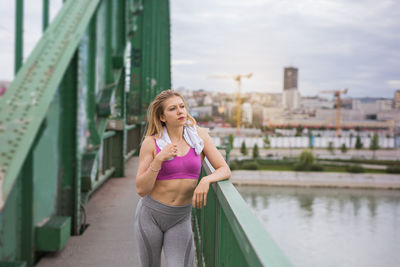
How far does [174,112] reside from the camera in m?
2.07

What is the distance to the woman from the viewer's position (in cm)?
201

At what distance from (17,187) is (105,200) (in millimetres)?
2786

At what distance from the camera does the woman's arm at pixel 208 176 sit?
1974 millimetres

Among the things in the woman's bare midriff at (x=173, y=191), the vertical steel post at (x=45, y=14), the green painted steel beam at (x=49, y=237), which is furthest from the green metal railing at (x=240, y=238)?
the vertical steel post at (x=45, y=14)

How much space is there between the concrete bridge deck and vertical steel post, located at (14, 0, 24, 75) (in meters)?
1.44

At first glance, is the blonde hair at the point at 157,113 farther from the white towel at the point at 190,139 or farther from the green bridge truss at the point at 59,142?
the green bridge truss at the point at 59,142

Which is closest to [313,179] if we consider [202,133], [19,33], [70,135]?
[70,135]

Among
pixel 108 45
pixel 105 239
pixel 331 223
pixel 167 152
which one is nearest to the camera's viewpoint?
pixel 167 152

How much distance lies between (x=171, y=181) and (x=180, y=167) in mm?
80

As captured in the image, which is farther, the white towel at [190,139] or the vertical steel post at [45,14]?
the vertical steel post at [45,14]

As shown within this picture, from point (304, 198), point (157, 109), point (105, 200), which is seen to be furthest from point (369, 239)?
point (157, 109)

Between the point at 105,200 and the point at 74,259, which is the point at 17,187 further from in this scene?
the point at 105,200

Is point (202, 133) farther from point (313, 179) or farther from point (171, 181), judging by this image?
point (313, 179)

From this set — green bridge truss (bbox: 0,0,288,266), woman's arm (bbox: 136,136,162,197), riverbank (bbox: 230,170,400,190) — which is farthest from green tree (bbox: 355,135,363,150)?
woman's arm (bbox: 136,136,162,197)
